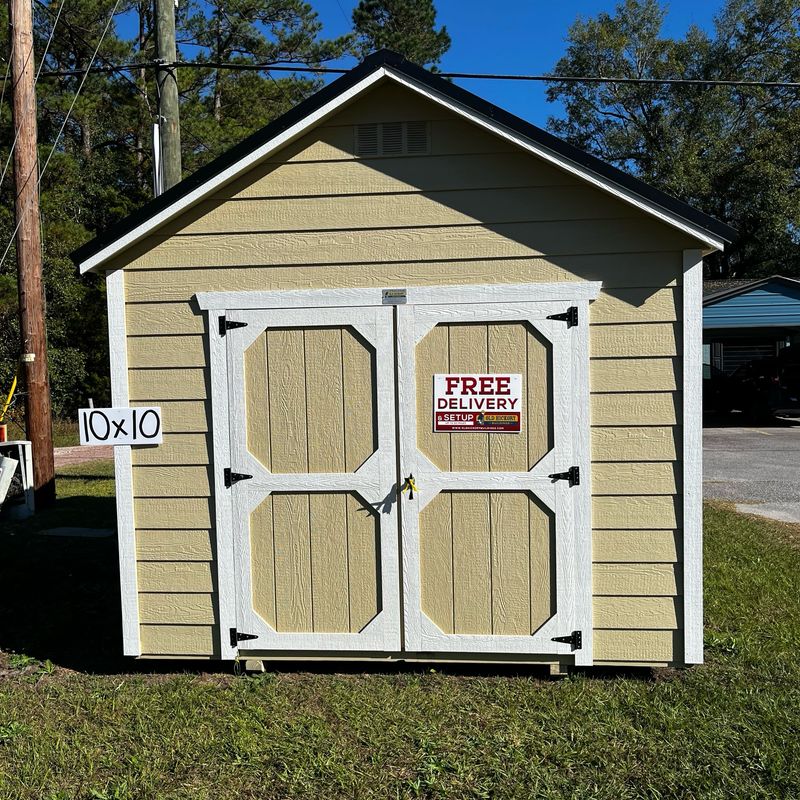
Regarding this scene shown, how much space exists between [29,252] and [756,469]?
10265 mm

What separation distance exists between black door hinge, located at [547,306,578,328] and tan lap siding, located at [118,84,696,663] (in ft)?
0.35

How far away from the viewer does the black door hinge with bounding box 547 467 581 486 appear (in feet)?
14.2

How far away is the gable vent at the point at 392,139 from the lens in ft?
14.5

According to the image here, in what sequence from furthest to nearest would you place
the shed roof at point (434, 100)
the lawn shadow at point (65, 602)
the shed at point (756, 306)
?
1. the shed at point (756, 306)
2. the lawn shadow at point (65, 602)
3. the shed roof at point (434, 100)

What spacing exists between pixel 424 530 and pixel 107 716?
1.91 meters

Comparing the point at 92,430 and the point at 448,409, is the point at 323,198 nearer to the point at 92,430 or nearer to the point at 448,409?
the point at 448,409

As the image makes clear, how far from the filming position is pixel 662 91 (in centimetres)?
3266

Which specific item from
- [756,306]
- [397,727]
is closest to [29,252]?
[397,727]

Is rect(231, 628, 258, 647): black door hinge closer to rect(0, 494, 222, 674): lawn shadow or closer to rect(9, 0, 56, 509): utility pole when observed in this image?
rect(0, 494, 222, 674): lawn shadow

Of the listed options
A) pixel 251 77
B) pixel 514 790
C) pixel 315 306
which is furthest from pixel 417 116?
pixel 251 77

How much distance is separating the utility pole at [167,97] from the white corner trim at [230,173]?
10.1 ft

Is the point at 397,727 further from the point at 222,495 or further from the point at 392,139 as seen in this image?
the point at 392,139

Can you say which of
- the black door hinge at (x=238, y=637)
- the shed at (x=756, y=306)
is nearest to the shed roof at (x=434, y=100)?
the black door hinge at (x=238, y=637)

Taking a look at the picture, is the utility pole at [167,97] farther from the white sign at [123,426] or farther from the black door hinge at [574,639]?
the black door hinge at [574,639]
